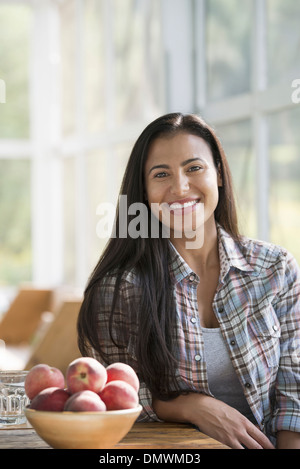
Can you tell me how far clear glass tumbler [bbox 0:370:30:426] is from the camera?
1.59 meters

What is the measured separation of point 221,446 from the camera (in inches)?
53.9

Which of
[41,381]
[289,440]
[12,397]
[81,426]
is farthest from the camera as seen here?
[289,440]

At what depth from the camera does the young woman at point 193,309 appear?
178 cm

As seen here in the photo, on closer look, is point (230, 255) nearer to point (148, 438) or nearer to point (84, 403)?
point (148, 438)

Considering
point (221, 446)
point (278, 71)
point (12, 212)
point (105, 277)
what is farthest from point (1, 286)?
point (221, 446)

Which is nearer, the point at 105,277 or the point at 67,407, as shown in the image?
the point at 67,407

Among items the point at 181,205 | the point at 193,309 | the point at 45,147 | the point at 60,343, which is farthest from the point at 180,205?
the point at 45,147

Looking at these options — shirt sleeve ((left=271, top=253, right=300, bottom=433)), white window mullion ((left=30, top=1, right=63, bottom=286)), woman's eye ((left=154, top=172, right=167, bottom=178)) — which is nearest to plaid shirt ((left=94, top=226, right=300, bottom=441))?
shirt sleeve ((left=271, top=253, right=300, bottom=433))

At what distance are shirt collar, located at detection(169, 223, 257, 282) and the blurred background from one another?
14.7 inches

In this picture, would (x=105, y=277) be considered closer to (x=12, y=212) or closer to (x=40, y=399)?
(x=40, y=399)

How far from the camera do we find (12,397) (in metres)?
1.61

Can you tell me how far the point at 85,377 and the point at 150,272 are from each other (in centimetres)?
72

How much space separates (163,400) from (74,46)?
20.2 ft

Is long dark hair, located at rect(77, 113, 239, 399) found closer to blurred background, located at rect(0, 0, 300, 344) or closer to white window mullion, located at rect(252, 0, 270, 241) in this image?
blurred background, located at rect(0, 0, 300, 344)
